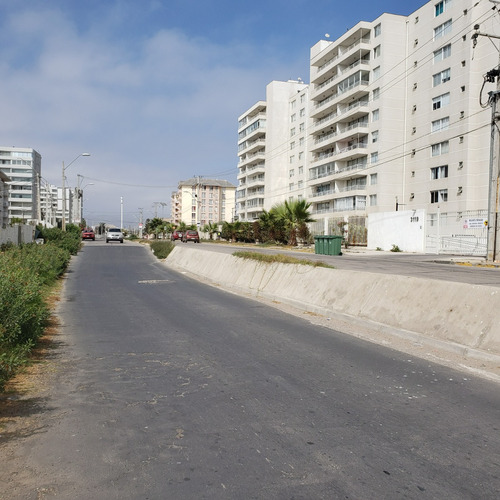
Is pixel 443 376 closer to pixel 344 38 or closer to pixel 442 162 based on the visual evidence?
pixel 442 162

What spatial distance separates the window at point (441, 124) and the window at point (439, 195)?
6.34 m

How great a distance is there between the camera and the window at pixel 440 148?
155ft

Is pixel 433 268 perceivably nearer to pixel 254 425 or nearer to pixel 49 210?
pixel 254 425

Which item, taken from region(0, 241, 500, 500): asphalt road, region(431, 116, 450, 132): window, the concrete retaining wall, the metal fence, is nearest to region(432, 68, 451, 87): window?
region(431, 116, 450, 132): window

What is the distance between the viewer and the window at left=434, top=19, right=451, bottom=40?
47375mm

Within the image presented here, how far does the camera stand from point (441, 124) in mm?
48312

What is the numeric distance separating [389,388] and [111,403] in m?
2.93

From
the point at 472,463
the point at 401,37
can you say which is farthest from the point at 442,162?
the point at 472,463

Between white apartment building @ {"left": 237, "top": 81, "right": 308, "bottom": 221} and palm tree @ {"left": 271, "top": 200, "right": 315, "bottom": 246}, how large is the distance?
1297 inches

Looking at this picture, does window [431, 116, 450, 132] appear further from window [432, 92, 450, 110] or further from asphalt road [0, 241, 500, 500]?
asphalt road [0, 241, 500, 500]

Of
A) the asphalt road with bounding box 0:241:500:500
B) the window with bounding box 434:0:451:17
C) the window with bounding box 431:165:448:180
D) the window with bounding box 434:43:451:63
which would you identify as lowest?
the asphalt road with bounding box 0:241:500:500

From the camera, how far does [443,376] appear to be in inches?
223

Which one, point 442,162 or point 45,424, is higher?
point 442,162

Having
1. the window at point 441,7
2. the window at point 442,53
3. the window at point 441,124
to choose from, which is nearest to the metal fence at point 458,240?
the window at point 441,124
